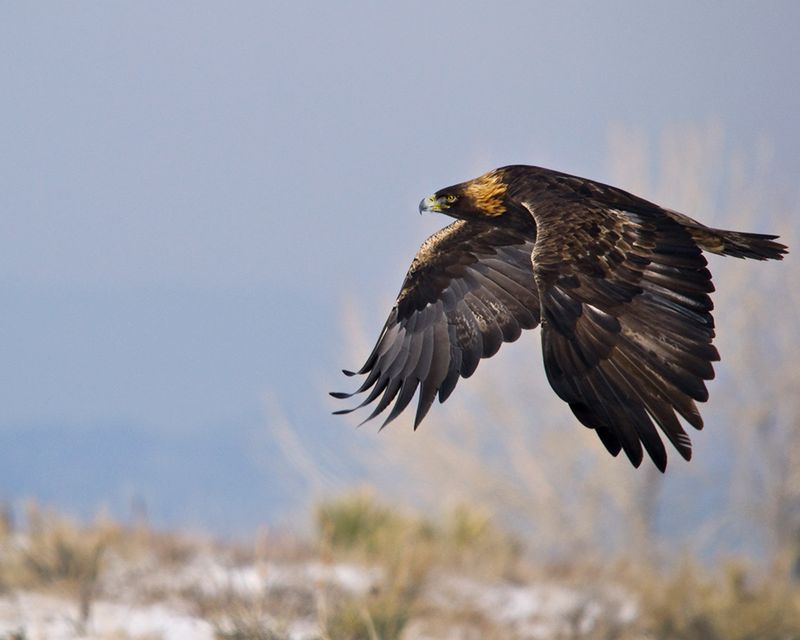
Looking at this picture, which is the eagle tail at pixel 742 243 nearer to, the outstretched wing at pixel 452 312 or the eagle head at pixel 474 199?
the eagle head at pixel 474 199

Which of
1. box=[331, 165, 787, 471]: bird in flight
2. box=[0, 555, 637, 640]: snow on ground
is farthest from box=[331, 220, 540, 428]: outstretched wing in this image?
box=[0, 555, 637, 640]: snow on ground

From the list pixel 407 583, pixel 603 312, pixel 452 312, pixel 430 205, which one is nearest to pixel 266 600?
pixel 407 583

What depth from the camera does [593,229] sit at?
596cm

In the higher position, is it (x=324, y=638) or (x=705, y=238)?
(x=705, y=238)

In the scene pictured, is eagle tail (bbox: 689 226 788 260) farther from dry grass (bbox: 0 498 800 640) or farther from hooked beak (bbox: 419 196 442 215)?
dry grass (bbox: 0 498 800 640)

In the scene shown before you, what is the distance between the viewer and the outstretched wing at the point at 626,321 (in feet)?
17.7

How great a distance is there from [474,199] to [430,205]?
0.29 meters

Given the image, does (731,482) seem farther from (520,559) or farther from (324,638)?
(324,638)

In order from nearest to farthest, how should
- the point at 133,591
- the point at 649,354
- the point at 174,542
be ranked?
the point at 649,354 < the point at 133,591 < the point at 174,542

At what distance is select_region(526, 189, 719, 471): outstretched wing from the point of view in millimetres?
5391

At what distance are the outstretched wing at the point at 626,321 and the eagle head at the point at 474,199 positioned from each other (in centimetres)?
94

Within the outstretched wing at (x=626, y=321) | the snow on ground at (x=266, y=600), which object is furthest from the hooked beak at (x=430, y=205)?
the snow on ground at (x=266, y=600)

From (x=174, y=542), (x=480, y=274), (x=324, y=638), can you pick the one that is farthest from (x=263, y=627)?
(x=174, y=542)

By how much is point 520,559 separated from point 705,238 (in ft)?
21.9
